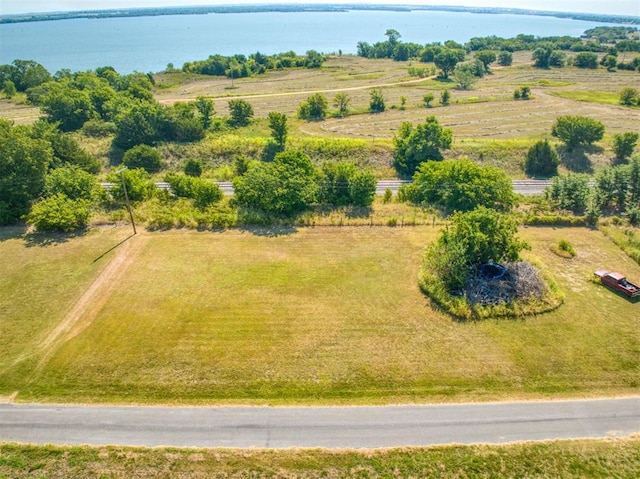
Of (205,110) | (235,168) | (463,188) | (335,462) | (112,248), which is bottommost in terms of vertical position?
(335,462)

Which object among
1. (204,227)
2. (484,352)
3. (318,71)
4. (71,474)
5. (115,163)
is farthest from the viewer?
(318,71)

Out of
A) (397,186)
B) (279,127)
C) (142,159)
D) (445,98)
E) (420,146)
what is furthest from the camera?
(445,98)

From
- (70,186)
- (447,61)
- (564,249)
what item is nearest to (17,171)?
(70,186)

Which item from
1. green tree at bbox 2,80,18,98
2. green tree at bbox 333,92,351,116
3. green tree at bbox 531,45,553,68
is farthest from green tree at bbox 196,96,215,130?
green tree at bbox 531,45,553,68

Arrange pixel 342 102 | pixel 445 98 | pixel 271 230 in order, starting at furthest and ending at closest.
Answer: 1. pixel 445 98
2. pixel 342 102
3. pixel 271 230

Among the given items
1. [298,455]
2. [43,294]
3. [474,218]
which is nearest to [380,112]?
[474,218]

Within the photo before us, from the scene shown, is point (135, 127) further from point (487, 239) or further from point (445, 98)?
point (445, 98)

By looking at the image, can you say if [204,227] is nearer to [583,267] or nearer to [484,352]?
[484,352]
